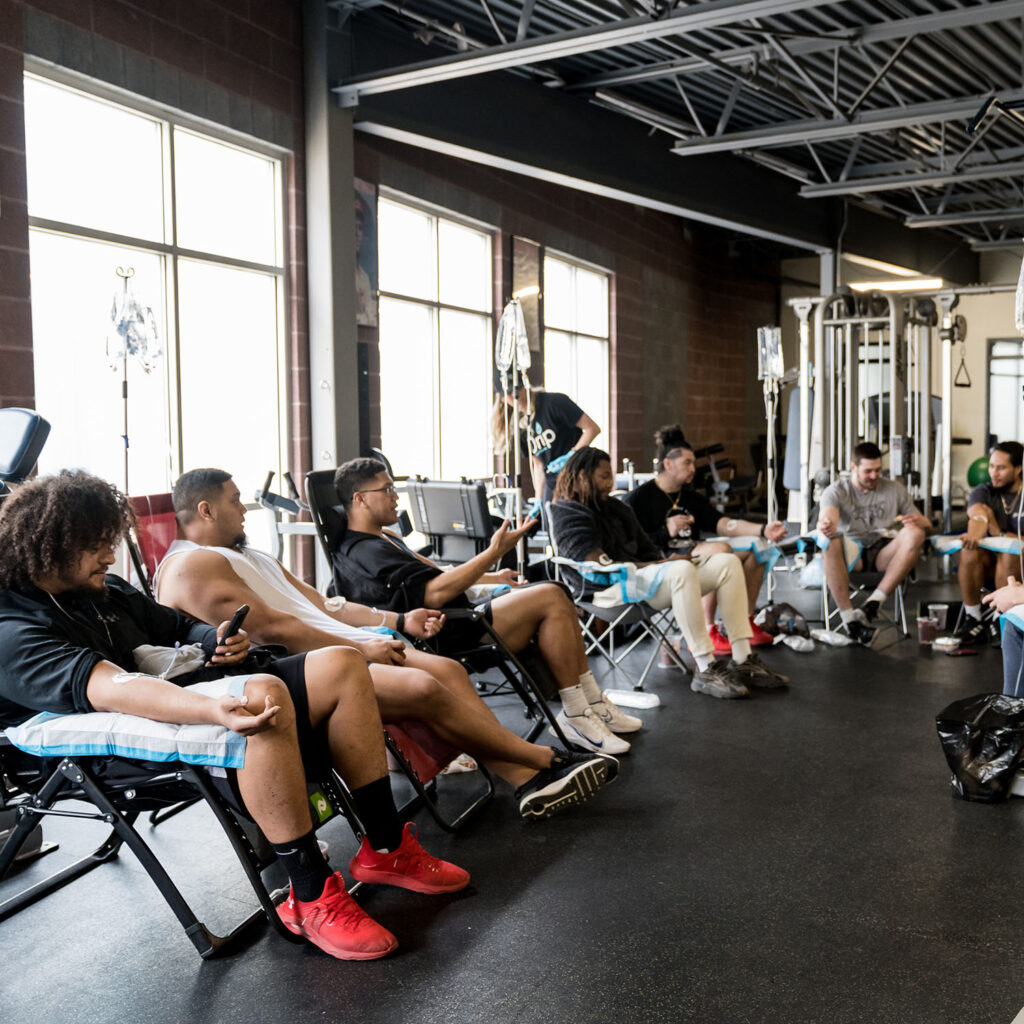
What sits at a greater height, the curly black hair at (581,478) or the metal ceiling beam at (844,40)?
the metal ceiling beam at (844,40)

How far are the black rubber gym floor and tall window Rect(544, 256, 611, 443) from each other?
6730mm

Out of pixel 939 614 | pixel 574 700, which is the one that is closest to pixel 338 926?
pixel 574 700

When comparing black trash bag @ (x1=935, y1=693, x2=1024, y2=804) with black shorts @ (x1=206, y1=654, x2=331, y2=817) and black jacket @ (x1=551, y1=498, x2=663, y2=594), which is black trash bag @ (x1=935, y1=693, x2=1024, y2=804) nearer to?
black jacket @ (x1=551, y1=498, x2=663, y2=594)

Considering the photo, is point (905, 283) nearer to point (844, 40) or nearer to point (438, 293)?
point (438, 293)

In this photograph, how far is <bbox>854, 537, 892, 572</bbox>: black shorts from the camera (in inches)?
227

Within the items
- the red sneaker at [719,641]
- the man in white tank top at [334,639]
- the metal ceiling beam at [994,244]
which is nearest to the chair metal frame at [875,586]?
the red sneaker at [719,641]

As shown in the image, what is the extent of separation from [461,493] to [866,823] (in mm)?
2595

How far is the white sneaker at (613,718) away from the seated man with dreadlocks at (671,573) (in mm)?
630

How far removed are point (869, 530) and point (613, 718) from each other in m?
2.54

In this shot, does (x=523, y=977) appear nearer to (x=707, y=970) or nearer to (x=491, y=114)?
(x=707, y=970)

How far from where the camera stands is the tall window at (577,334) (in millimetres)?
9828

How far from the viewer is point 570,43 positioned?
18.1 ft

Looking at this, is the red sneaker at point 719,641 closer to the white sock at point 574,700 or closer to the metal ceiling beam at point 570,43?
the white sock at point 574,700

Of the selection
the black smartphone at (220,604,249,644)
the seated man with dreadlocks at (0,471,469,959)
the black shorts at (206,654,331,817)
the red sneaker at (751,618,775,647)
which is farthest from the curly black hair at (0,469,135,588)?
the red sneaker at (751,618,775,647)
